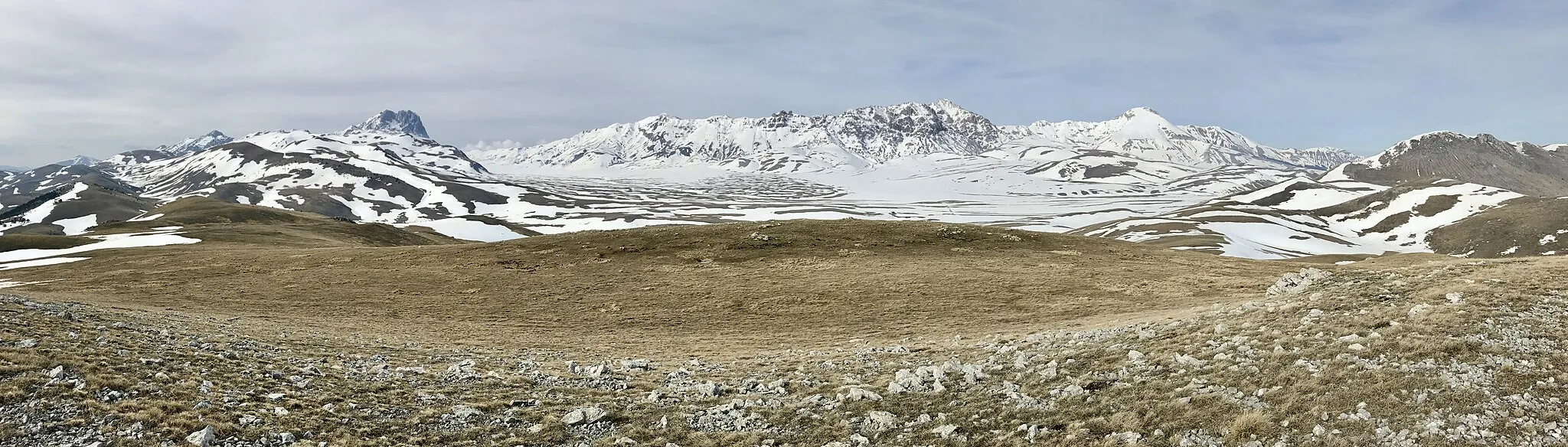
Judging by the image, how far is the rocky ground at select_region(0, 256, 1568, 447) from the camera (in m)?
11.8

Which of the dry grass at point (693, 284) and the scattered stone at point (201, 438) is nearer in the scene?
the scattered stone at point (201, 438)

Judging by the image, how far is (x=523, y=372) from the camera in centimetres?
1988

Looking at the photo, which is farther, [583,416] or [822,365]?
[822,365]

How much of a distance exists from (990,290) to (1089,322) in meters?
10.6

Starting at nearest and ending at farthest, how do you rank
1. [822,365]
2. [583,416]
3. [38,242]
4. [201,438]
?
[201,438] → [583,416] → [822,365] → [38,242]

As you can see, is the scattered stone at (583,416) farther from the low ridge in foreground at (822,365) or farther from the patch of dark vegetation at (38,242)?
the patch of dark vegetation at (38,242)

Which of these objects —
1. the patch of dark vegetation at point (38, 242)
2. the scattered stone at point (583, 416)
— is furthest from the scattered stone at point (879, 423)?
the patch of dark vegetation at point (38, 242)

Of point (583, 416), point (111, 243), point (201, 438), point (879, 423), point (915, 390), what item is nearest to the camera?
point (201, 438)

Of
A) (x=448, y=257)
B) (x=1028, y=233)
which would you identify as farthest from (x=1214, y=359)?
(x=448, y=257)

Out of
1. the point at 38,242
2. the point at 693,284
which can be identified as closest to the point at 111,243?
the point at 38,242

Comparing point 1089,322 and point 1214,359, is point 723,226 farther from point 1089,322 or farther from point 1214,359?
point 1214,359

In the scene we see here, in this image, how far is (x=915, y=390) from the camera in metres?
15.8

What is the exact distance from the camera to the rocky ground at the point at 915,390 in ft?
38.7

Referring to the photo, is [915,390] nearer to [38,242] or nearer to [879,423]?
[879,423]
